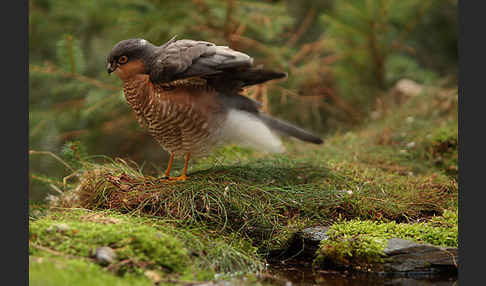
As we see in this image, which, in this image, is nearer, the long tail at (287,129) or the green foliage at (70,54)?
the long tail at (287,129)

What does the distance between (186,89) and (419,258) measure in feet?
5.47

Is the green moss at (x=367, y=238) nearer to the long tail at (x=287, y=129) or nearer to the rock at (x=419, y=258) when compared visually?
the rock at (x=419, y=258)

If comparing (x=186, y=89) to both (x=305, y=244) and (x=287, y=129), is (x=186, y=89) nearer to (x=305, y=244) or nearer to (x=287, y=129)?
(x=287, y=129)

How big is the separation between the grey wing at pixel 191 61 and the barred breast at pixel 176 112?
0.32 ft

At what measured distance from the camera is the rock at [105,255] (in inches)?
78.7

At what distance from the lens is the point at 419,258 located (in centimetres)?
229

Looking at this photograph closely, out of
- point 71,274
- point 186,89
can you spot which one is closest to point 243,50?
point 186,89

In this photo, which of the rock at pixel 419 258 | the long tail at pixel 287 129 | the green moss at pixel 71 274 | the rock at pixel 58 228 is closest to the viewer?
the green moss at pixel 71 274

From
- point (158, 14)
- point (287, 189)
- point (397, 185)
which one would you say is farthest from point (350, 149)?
point (158, 14)

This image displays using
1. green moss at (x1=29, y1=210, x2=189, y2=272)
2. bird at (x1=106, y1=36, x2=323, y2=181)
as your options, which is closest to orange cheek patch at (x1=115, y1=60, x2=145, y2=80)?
bird at (x1=106, y1=36, x2=323, y2=181)

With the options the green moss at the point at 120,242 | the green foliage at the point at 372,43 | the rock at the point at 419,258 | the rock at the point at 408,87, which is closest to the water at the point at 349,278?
the rock at the point at 419,258

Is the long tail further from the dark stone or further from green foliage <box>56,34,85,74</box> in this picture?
green foliage <box>56,34,85,74</box>

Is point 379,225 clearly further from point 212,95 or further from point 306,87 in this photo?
point 306,87

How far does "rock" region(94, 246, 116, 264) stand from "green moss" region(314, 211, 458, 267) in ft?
3.38
